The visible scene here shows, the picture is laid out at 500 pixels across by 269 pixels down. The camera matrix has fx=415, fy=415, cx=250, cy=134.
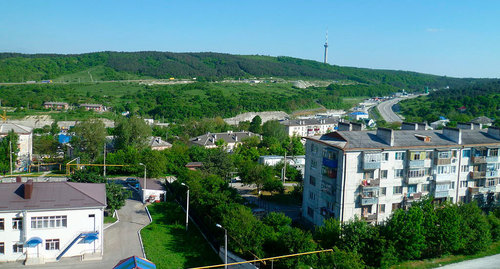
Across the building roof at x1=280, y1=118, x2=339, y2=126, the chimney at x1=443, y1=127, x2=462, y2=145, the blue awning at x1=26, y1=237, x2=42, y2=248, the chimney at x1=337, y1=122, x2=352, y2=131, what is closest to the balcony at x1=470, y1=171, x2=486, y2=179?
→ the chimney at x1=443, y1=127, x2=462, y2=145

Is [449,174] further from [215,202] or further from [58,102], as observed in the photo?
[58,102]

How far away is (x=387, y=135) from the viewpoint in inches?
1076

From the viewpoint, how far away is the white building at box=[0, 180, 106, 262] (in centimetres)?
2164

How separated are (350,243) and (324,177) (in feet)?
19.9

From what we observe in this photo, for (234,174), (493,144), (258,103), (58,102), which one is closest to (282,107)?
(258,103)

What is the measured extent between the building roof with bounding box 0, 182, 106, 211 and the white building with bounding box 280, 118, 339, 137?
56860 millimetres

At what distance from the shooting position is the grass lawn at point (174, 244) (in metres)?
23.1

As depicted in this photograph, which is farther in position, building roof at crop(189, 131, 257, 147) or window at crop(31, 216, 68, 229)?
building roof at crop(189, 131, 257, 147)

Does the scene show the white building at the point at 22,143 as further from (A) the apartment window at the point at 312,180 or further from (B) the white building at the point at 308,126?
(B) the white building at the point at 308,126

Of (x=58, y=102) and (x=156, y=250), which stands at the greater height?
(x=58, y=102)

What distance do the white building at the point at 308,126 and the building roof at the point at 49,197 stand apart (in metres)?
56.9

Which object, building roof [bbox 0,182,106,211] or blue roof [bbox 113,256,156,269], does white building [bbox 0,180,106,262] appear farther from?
blue roof [bbox 113,256,156,269]

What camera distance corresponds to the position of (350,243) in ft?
73.2

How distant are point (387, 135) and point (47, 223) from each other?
21.0 m
